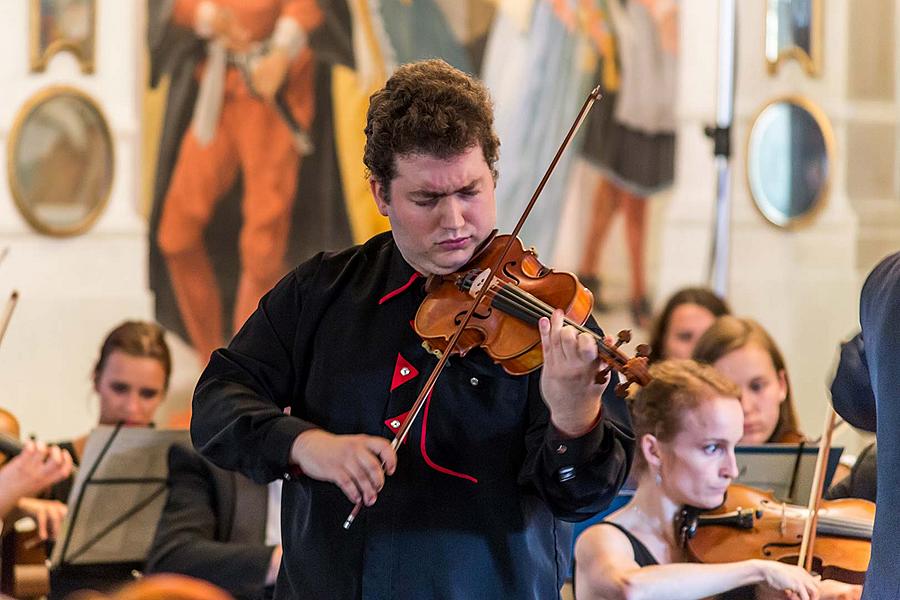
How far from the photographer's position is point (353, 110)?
528 cm

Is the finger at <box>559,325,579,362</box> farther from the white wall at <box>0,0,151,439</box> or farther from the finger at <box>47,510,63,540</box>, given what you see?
the white wall at <box>0,0,151,439</box>

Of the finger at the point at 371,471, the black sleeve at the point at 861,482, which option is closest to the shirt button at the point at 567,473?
the finger at the point at 371,471

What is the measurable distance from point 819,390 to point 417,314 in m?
4.22

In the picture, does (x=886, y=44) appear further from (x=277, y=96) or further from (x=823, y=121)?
(x=277, y=96)

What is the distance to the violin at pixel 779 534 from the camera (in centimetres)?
284

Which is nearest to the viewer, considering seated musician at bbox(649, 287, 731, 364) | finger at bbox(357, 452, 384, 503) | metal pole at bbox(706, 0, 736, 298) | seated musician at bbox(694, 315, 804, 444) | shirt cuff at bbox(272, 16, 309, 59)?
finger at bbox(357, 452, 384, 503)

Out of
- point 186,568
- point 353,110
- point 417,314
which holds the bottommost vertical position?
point 186,568

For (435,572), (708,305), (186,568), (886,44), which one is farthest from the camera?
(886,44)

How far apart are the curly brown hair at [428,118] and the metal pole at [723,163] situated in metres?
3.94

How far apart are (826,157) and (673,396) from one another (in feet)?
10.8

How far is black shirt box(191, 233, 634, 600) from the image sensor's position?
1.94 meters

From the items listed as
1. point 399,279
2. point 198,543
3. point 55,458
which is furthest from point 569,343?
point 55,458

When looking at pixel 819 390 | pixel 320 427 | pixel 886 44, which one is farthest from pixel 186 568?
pixel 886 44

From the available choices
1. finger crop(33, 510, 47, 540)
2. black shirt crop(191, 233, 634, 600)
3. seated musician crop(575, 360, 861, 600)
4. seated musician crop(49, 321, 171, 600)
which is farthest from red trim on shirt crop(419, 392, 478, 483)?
seated musician crop(49, 321, 171, 600)
